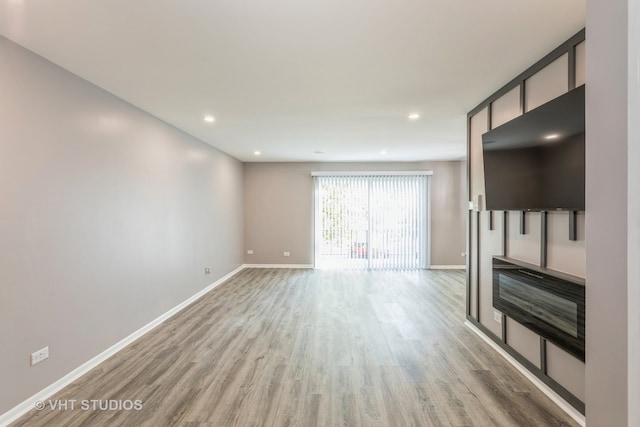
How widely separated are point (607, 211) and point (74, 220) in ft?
11.0

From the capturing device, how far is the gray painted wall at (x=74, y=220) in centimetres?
193

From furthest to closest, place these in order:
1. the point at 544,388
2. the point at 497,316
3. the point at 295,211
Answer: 1. the point at 295,211
2. the point at 497,316
3. the point at 544,388

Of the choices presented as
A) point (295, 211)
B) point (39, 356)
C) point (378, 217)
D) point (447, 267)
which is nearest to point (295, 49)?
point (39, 356)

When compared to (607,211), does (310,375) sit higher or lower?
lower

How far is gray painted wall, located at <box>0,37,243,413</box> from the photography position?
193 centimetres

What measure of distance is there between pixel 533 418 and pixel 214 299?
416cm

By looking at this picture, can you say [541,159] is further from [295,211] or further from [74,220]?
[295,211]

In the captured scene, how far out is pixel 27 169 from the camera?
2.02 meters

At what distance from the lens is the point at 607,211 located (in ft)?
2.11

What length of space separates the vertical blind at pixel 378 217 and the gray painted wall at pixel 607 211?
20.1 feet

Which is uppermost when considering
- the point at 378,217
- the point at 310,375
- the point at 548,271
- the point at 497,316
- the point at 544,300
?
the point at 378,217

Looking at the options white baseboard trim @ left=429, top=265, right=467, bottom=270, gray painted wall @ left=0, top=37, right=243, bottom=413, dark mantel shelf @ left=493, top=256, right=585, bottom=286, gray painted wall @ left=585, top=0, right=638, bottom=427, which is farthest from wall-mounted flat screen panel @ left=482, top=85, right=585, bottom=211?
white baseboard trim @ left=429, top=265, right=467, bottom=270

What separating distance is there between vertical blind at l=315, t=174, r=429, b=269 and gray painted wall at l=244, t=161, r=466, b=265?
27cm

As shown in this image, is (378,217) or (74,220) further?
(378,217)
